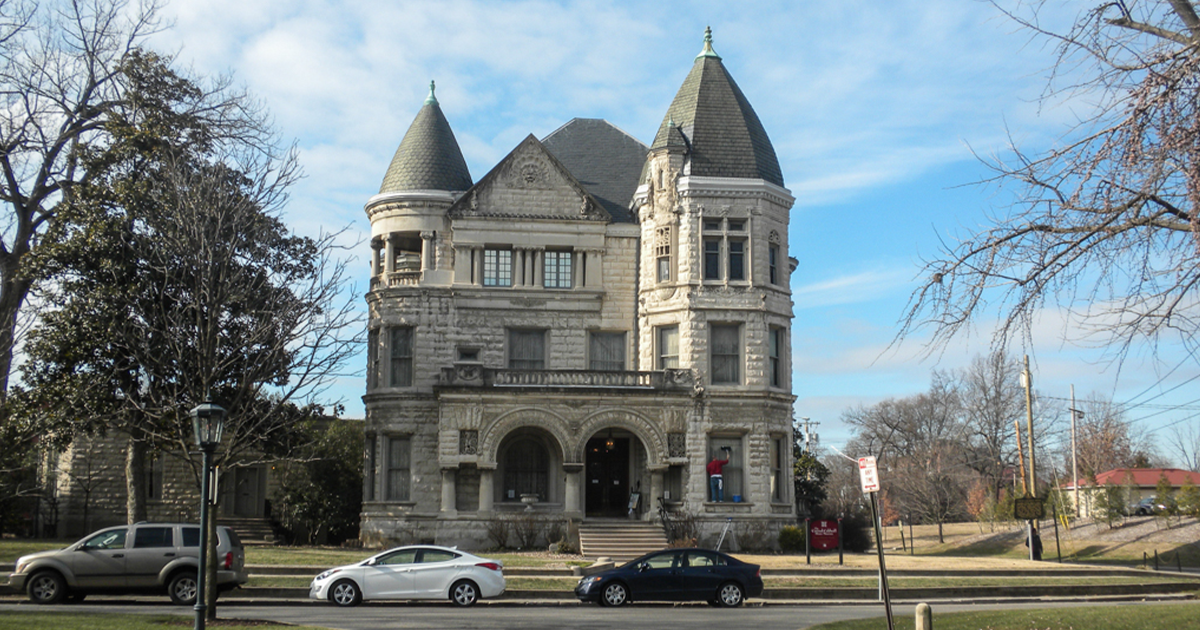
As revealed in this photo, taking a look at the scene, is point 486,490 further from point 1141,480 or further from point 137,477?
point 1141,480

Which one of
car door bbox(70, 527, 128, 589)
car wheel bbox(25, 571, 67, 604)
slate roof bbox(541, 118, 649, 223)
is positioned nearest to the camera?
car wheel bbox(25, 571, 67, 604)

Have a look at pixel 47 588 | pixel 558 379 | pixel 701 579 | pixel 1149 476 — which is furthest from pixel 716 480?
pixel 1149 476

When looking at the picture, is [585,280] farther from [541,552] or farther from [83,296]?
[83,296]

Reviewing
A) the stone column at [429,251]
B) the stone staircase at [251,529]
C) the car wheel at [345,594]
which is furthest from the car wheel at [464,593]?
the stone staircase at [251,529]

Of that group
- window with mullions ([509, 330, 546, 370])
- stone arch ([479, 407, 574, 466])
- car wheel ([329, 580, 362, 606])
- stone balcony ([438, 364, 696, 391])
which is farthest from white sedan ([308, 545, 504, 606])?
window with mullions ([509, 330, 546, 370])

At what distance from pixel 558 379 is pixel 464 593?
1412 centimetres

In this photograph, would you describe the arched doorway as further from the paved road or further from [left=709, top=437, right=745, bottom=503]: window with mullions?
the paved road

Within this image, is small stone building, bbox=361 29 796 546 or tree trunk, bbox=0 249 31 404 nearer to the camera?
tree trunk, bbox=0 249 31 404

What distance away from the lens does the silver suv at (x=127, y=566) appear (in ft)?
67.8

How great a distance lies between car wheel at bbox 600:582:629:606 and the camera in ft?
72.2

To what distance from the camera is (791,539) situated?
35.2 meters

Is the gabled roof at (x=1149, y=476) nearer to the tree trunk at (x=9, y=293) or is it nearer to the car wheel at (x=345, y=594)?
the car wheel at (x=345, y=594)

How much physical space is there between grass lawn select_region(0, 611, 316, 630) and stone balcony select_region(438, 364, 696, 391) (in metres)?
17.3

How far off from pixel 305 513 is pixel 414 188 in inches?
526
